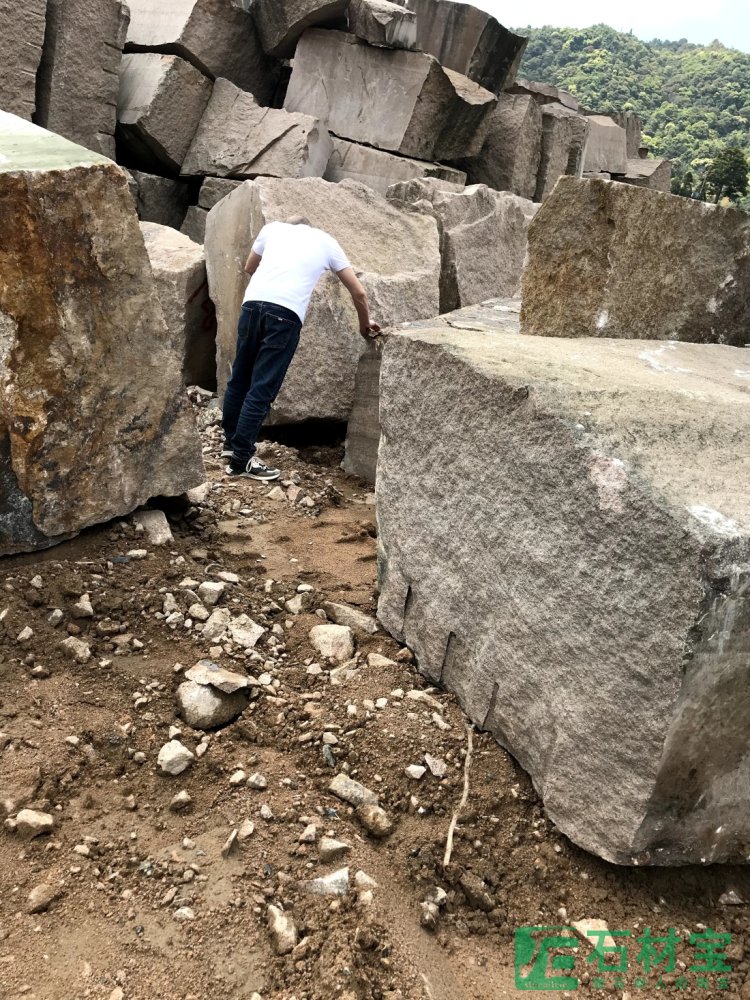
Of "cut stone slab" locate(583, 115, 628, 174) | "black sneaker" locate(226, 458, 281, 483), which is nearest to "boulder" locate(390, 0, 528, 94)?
"cut stone slab" locate(583, 115, 628, 174)

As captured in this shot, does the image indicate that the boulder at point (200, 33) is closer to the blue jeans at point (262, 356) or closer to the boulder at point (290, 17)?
the boulder at point (290, 17)

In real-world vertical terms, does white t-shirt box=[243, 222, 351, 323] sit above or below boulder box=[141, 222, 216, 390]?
above

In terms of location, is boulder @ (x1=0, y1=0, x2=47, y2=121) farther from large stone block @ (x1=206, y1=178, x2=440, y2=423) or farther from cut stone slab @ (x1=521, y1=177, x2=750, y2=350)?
cut stone slab @ (x1=521, y1=177, x2=750, y2=350)

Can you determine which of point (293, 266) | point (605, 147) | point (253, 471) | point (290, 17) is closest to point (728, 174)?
point (605, 147)

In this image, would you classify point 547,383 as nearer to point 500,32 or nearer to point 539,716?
point 539,716

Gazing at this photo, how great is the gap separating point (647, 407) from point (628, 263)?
863 mm

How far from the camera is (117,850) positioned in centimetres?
156

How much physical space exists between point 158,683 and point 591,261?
158 centimetres

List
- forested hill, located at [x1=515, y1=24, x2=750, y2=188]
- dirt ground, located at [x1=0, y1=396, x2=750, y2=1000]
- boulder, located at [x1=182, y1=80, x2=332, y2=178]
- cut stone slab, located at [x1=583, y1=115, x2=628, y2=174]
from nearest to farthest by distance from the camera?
1. dirt ground, located at [x1=0, y1=396, x2=750, y2=1000]
2. boulder, located at [x1=182, y1=80, x2=332, y2=178]
3. cut stone slab, located at [x1=583, y1=115, x2=628, y2=174]
4. forested hill, located at [x1=515, y1=24, x2=750, y2=188]

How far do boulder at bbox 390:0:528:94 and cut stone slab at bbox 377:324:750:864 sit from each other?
20.8 feet

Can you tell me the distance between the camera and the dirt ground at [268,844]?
1.39m

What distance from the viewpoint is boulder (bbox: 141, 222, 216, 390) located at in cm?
416

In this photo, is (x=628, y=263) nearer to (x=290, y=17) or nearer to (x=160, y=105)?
(x=160, y=105)

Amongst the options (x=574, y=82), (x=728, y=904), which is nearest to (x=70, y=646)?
(x=728, y=904)
